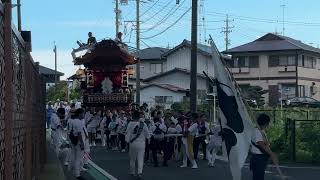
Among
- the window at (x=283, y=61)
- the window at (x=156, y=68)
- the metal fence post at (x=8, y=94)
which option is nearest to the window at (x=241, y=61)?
the window at (x=283, y=61)

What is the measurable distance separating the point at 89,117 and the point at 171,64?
45.0 metres

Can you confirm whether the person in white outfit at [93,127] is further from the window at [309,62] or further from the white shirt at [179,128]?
the window at [309,62]

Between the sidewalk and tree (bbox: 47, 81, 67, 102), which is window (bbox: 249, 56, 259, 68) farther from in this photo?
the sidewalk

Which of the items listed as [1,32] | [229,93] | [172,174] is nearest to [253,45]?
[172,174]

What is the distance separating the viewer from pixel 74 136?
1549cm

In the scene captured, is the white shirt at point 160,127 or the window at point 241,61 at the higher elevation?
the window at point 241,61

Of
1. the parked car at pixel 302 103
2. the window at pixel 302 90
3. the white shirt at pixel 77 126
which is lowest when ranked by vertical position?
the parked car at pixel 302 103

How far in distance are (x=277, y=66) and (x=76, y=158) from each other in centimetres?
5589

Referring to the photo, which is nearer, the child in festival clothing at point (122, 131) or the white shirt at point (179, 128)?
the white shirt at point (179, 128)

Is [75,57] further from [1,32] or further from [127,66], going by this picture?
[1,32]

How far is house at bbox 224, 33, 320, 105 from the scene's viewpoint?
68.8 meters

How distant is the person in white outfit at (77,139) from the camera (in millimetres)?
15375

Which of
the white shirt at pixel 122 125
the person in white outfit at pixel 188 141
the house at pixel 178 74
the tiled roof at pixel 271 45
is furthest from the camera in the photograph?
the tiled roof at pixel 271 45

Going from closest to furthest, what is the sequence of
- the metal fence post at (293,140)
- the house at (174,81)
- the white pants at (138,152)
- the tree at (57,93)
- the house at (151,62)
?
the white pants at (138,152) → the metal fence post at (293,140) → the house at (174,81) → the house at (151,62) → the tree at (57,93)
